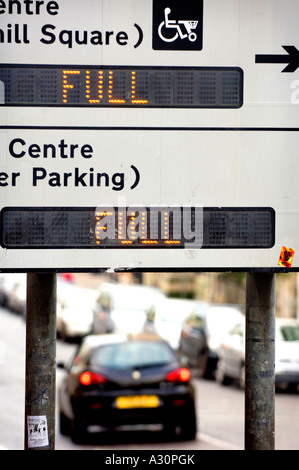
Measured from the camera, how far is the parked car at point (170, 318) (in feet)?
94.2

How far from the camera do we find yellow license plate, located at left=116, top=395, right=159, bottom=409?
1445 centimetres

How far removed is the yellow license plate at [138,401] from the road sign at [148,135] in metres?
7.98

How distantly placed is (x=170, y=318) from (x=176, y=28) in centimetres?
2290

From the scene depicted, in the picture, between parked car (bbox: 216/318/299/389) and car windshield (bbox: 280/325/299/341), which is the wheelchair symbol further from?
car windshield (bbox: 280/325/299/341)

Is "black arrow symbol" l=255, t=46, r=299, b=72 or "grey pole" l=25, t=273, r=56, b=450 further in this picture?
"grey pole" l=25, t=273, r=56, b=450

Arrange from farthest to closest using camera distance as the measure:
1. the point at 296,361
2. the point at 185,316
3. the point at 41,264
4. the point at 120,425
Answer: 1. the point at 185,316
2. the point at 296,361
3. the point at 120,425
4. the point at 41,264

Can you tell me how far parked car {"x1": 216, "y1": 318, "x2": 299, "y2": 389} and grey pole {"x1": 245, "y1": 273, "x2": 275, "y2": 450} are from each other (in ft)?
45.4

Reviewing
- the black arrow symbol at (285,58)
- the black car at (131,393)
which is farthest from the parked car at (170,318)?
the black arrow symbol at (285,58)

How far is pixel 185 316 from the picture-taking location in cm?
2984

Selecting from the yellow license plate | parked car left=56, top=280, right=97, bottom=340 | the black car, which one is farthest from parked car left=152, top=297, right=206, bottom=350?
the yellow license plate

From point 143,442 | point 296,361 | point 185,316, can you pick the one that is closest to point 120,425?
point 143,442

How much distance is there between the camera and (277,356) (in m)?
20.9

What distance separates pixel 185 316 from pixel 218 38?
23.3 m

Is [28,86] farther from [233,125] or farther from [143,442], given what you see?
[143,442]
